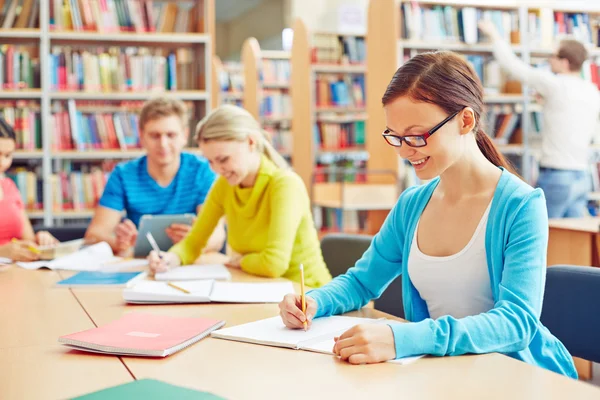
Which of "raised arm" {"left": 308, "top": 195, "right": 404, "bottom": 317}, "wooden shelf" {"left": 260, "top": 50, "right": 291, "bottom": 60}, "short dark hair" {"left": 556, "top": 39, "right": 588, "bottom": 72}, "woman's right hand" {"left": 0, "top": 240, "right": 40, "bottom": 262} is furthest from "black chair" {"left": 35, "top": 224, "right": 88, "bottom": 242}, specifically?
"wooden shelf" {"left": 260, "top": 50, "right": 291, "bottom": 60}

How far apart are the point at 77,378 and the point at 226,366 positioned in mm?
239

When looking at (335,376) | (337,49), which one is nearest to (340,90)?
(337,49)

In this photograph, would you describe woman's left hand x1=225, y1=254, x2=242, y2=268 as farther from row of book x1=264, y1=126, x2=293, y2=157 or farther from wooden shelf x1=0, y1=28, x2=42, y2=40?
row of book x1=264, y1=126, x2=293, y2=157

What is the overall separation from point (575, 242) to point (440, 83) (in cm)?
201

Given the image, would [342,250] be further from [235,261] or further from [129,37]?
[129,37]

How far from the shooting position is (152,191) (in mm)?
2973

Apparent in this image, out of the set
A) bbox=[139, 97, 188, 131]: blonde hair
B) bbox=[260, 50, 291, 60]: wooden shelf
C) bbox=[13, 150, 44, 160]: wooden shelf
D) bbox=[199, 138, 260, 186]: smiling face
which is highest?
bbox=[260, 50, 291, 60]: wooden shelf

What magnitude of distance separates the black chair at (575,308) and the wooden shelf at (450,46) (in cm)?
392

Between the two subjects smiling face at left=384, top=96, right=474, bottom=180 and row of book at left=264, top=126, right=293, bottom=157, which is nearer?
smiling face at left=384, top=96, right=474, bottom=180

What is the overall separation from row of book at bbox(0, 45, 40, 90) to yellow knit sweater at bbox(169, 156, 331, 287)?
2249 millimetres

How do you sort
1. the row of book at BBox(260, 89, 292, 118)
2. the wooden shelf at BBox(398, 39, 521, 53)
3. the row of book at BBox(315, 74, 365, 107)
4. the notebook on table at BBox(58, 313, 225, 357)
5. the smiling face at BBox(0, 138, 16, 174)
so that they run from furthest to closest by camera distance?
the row of book at BBox(260, 89, 292, 118), the row of book at BBox(315, 74, 365, 107), the wooden shelf at BBox(398, 39, 521, 53), the smiling face at BBox(0, 138, 16, 174), the notebook on table at BBox(58, 313, 225, 357)

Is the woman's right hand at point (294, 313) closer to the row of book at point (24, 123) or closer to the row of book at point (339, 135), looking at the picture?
the row of book at point (24, 123)

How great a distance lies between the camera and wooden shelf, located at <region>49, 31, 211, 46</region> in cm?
414

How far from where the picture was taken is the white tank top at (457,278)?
4.66 ft
